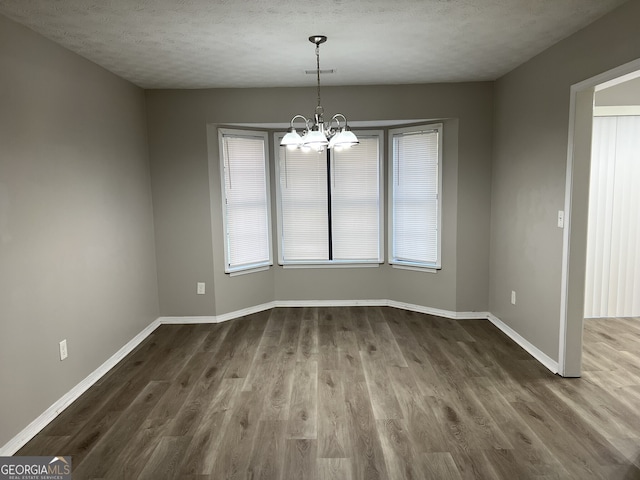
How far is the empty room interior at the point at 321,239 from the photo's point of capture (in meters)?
2.64

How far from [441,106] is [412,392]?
9.60ft

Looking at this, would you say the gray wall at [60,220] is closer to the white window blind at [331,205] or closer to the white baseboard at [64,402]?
the white baseboard at [64,402]

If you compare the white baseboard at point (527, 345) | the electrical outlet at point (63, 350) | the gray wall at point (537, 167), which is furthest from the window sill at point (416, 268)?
the electrical outlet at point (63, 350)

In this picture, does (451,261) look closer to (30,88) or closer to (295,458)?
(295,458)

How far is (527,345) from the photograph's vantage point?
4020 millimetres

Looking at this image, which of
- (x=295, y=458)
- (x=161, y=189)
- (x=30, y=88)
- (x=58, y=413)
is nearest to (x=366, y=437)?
(x=295, y=458)

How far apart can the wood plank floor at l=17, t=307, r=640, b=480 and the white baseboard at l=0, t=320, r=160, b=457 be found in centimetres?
5

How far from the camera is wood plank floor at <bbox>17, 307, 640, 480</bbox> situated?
2.46 meters

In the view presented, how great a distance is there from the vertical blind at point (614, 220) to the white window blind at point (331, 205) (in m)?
2.27

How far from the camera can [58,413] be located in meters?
3.03

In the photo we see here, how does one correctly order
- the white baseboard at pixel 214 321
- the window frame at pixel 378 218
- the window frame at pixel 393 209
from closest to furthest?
the white baseboard at pixel 214 321 < the window frame at pixel 393 209 < the window frame at pixel 378 218

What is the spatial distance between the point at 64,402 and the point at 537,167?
4.03 metres

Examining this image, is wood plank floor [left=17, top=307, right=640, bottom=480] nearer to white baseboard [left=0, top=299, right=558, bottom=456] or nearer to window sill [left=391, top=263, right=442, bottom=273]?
white baseboard [left=0, top=299, right=558, bottom=456]

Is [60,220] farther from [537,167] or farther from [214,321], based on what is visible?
[537,167]
